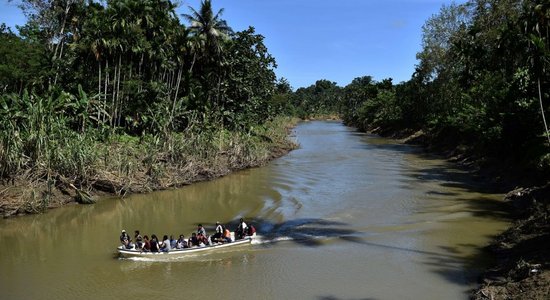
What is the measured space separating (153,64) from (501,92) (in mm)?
28853

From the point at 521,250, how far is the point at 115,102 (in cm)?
3184

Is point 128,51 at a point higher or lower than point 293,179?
higher

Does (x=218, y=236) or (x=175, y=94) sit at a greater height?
(x=175, y=94)

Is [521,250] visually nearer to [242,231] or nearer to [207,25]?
[242,231]

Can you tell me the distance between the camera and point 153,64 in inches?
1635

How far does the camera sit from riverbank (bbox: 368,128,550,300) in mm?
12852

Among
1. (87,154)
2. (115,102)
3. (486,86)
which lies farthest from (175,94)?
(486,86)

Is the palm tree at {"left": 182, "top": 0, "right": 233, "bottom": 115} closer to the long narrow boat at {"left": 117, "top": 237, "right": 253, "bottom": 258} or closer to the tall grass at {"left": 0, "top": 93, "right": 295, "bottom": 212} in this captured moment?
the tall grass at {"left": 0, "top": 93, "right": 295, "bottom": 212}

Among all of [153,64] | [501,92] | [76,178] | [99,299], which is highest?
[153,64]

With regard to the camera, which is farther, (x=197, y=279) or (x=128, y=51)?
(x=128, y=51)

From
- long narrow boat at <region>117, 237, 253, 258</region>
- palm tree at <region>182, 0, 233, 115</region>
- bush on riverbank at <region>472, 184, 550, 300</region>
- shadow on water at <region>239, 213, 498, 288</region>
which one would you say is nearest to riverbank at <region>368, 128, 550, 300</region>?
bush on riverbank at <region>472, 184, 550, 300</region>

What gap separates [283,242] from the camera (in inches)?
786

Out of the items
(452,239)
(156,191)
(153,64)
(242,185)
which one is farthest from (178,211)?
(153,64)

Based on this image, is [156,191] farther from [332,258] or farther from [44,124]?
[332,258]
